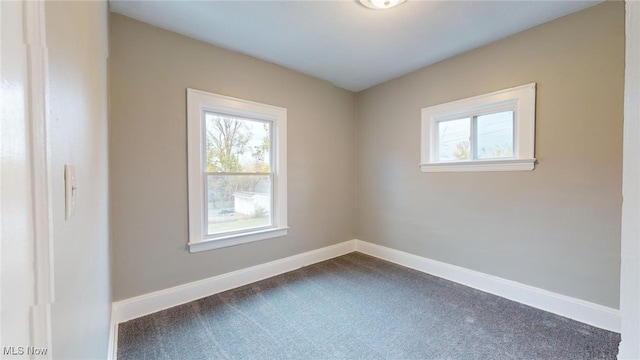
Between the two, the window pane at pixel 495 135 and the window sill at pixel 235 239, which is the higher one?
the window pane at pixel 495 135

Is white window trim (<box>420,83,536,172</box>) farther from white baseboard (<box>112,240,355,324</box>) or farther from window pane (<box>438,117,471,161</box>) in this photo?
white baseboard (<box>112,240,355,324</box>)

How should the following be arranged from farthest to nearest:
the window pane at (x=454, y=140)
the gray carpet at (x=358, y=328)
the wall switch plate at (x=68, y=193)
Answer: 1. the window pane at (x=454, y=140)
2. the gray carpet at (x=358, y=328)
3. the wall switch plate at (x=68, y=193)

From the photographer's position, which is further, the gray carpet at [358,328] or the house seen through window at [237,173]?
the house seen through window at [237,173]

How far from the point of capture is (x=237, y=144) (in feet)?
9.07

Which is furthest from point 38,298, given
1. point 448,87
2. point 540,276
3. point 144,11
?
point 448,87

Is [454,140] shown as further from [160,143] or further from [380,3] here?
[160,143]

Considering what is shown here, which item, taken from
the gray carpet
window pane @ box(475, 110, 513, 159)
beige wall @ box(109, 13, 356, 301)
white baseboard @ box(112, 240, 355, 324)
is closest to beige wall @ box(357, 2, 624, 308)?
window pane @ box(475, 110, 513, 159)

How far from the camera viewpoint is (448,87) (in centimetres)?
284

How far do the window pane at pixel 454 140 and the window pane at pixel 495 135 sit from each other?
104 millimetres

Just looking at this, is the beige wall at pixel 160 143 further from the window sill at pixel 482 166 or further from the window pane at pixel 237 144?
the window sill at pixel 482 166

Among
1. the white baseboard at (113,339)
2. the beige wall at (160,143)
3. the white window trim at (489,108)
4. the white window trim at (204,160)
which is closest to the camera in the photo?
the white baseboard at (113,339)

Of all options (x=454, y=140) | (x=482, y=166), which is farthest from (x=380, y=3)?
→ (x=482, y=166)

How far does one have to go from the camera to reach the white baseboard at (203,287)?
2.09 meters

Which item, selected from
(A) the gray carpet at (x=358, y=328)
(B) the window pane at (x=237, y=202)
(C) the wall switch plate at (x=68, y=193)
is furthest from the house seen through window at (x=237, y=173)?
(C) the wall switch plate at (x=68, y=193)
